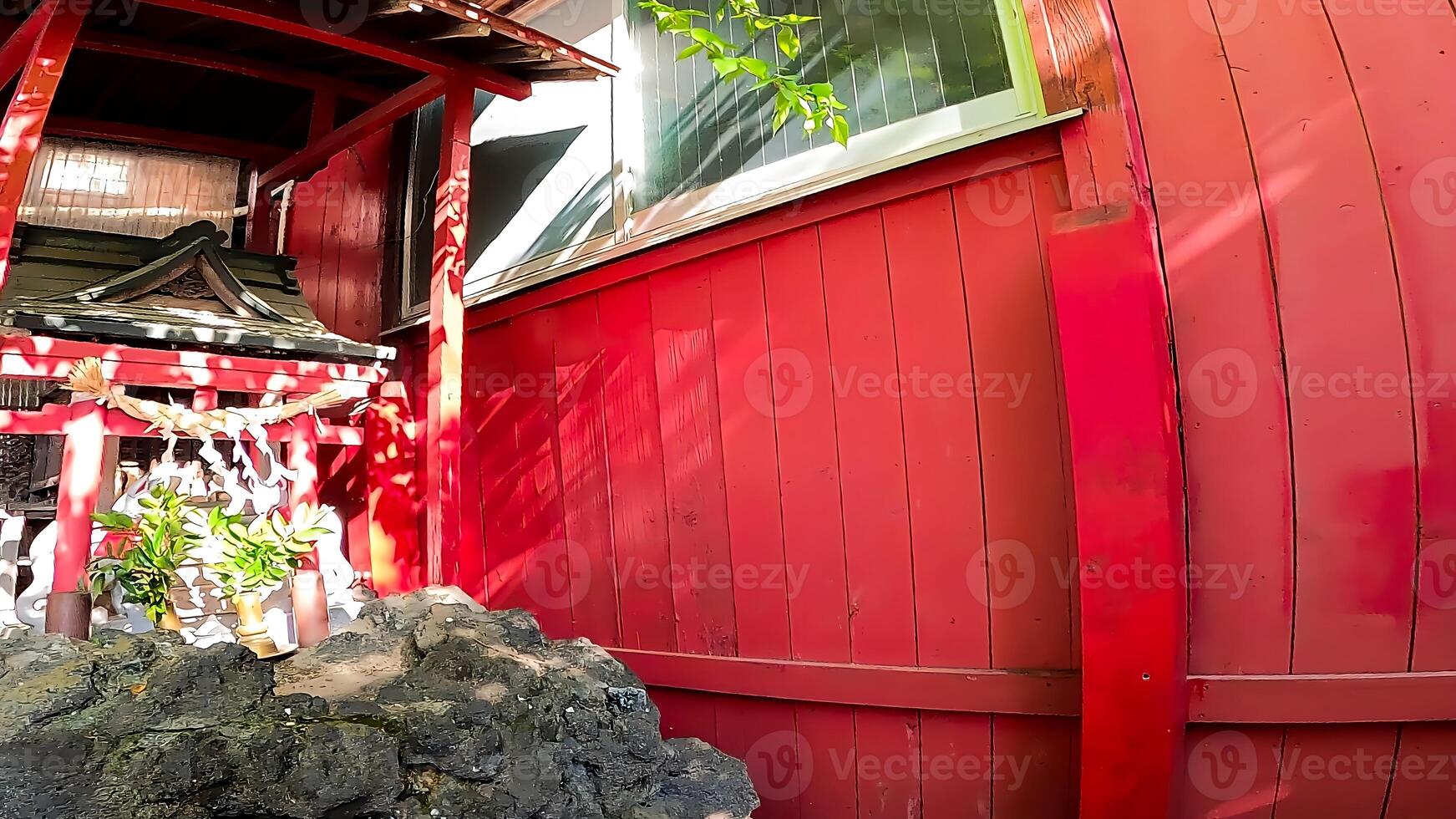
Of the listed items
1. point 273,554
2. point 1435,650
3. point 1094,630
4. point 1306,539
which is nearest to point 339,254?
point 273,554

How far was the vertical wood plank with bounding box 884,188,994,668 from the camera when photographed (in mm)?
2309

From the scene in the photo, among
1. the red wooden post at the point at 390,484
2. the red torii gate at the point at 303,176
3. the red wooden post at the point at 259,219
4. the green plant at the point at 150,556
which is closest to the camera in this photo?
the green plant at the point at 150,556

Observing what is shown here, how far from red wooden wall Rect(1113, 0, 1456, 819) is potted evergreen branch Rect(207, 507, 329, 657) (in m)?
2.63

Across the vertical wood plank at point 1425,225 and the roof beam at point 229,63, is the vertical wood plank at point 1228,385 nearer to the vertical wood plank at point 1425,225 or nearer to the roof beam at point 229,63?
the vertical wood plank at point 1425,225

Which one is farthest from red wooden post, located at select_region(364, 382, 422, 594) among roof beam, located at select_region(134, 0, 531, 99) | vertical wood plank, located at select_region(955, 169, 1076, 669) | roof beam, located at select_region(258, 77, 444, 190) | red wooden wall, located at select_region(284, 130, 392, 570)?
vertical wood plank, located at select_region(955, 169, 1076, 669)

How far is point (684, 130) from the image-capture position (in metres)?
3.17

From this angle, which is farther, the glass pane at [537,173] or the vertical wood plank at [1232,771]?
the glass pane at [537,173]

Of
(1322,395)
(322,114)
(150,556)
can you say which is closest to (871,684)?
(1322,395)

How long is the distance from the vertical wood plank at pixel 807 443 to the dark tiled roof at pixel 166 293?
65.1 inches

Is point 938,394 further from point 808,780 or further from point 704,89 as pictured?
point 704,89

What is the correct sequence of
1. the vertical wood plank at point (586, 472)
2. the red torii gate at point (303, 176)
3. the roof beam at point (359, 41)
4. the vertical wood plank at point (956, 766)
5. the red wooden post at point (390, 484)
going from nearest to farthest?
the vertical wood plank at point (956, 766) → the red torii gate at point (303, 176) → the roof beam at point (359, 41) → the vertical wood plank at point (586, 472) → the red wooden post at point (390, 484)

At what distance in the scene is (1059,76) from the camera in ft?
7.18

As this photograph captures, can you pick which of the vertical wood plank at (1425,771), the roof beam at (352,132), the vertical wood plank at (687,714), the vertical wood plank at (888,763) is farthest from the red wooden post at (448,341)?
the vertical wood plank at (1425,771)

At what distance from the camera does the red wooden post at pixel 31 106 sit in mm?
2418
